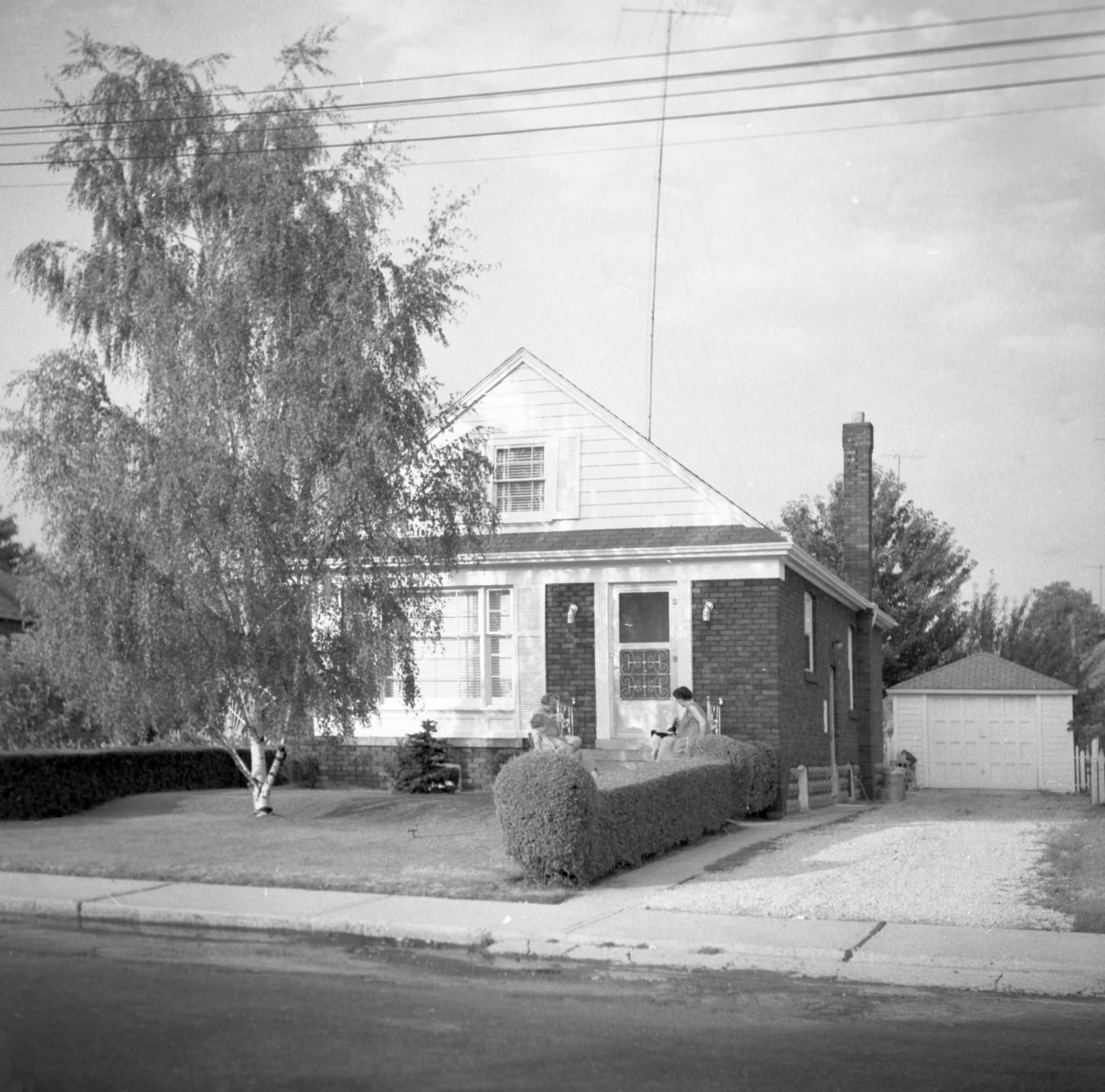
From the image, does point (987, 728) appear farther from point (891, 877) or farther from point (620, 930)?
point (620, 930)

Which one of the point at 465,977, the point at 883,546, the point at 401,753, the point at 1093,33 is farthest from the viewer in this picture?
the point at 883,546

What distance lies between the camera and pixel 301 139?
1653 centimetres

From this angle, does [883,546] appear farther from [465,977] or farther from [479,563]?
[465,977]

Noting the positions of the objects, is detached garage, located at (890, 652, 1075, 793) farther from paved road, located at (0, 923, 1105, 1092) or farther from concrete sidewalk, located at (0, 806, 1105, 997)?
paved road, located at (0, 923, 1105, 1092)

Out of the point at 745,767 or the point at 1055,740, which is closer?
the point at 745,767

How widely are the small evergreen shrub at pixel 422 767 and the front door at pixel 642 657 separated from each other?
266 cm

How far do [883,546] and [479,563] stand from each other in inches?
1163

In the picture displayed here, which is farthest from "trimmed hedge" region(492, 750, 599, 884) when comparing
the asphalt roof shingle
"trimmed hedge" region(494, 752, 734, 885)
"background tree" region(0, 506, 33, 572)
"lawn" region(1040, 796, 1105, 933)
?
"background tree" region(0, 506, 33, 572)

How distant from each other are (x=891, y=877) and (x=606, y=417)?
1064 cm

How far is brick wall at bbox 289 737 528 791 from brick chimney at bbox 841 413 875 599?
1085 centimetres

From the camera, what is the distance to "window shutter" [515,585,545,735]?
21.3 meters

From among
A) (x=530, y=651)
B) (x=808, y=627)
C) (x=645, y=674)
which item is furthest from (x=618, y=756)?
(x=808, y=627)

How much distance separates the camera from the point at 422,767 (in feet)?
66.6

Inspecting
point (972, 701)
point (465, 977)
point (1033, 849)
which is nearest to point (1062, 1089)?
point (465, 977)
